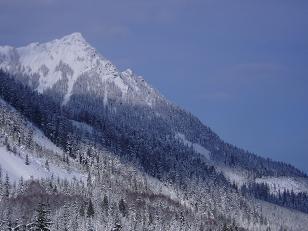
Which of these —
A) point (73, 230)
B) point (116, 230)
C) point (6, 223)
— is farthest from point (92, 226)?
point (116, 230)

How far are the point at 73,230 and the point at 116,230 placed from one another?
70.6 metres

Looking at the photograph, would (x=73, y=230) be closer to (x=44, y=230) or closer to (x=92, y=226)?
(x=92, y=226)

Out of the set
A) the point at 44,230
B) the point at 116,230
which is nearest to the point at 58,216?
the point at 116,230

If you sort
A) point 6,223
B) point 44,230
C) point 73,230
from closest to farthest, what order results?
point 44,230 < point 6,223 < point 73,230

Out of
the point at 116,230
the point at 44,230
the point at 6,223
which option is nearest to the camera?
the point at 44,230

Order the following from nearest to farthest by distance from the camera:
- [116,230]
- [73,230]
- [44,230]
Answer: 1. [44,230]
2. [116,230]
3. [73,230]

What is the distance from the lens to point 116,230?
395 ft

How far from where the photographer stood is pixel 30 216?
195500mm

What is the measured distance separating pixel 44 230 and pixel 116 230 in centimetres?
5938

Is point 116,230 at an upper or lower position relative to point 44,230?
upper

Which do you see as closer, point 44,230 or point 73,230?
point 44,230

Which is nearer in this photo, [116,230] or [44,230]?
[44,230]

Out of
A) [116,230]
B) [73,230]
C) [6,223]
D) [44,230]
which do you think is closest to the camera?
[44,230]

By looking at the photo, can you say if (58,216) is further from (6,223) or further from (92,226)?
(6,223)
